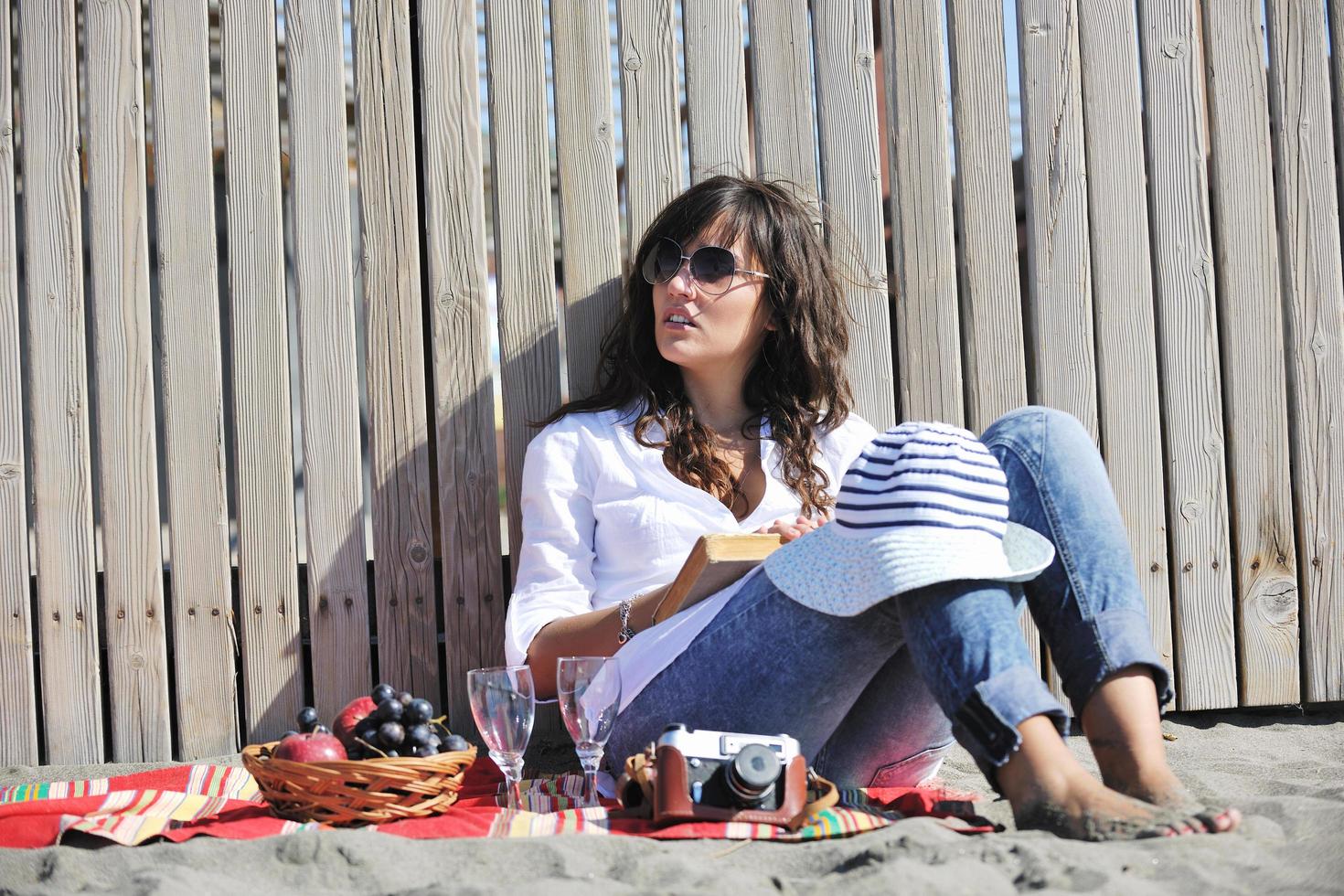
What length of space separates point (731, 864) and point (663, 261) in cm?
160

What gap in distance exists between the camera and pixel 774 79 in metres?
3.35

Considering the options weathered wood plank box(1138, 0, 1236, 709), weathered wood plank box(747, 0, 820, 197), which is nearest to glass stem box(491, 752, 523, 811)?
weathered wood plank box(747, 0, 820, 197)

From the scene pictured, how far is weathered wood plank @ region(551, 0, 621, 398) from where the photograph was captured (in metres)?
3.30

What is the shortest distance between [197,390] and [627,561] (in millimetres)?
1249

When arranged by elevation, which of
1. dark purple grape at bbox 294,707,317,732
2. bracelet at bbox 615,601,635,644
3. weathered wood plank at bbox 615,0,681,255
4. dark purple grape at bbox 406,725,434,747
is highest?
weathered wood plank at bbox 615,0,681,255

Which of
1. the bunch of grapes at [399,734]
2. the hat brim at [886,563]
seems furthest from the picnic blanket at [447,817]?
the hat brim at [886,563]

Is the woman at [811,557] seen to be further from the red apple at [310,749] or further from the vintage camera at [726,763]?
the red apple at [310,749]

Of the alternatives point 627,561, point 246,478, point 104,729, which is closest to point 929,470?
point 627,561

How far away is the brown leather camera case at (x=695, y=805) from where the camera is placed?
2.10m

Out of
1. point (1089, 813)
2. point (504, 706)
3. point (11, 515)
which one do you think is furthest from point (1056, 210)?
point (11, 515)

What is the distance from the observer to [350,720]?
2387 millimetres

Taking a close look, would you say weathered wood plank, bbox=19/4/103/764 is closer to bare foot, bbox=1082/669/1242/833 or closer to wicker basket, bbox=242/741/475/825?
wicker basket, bbox=242/741/475/825

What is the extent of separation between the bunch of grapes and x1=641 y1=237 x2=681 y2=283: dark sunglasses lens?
49.3 inches

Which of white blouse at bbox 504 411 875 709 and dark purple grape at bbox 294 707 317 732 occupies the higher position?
white blouse at bbox 504 411 875 709
